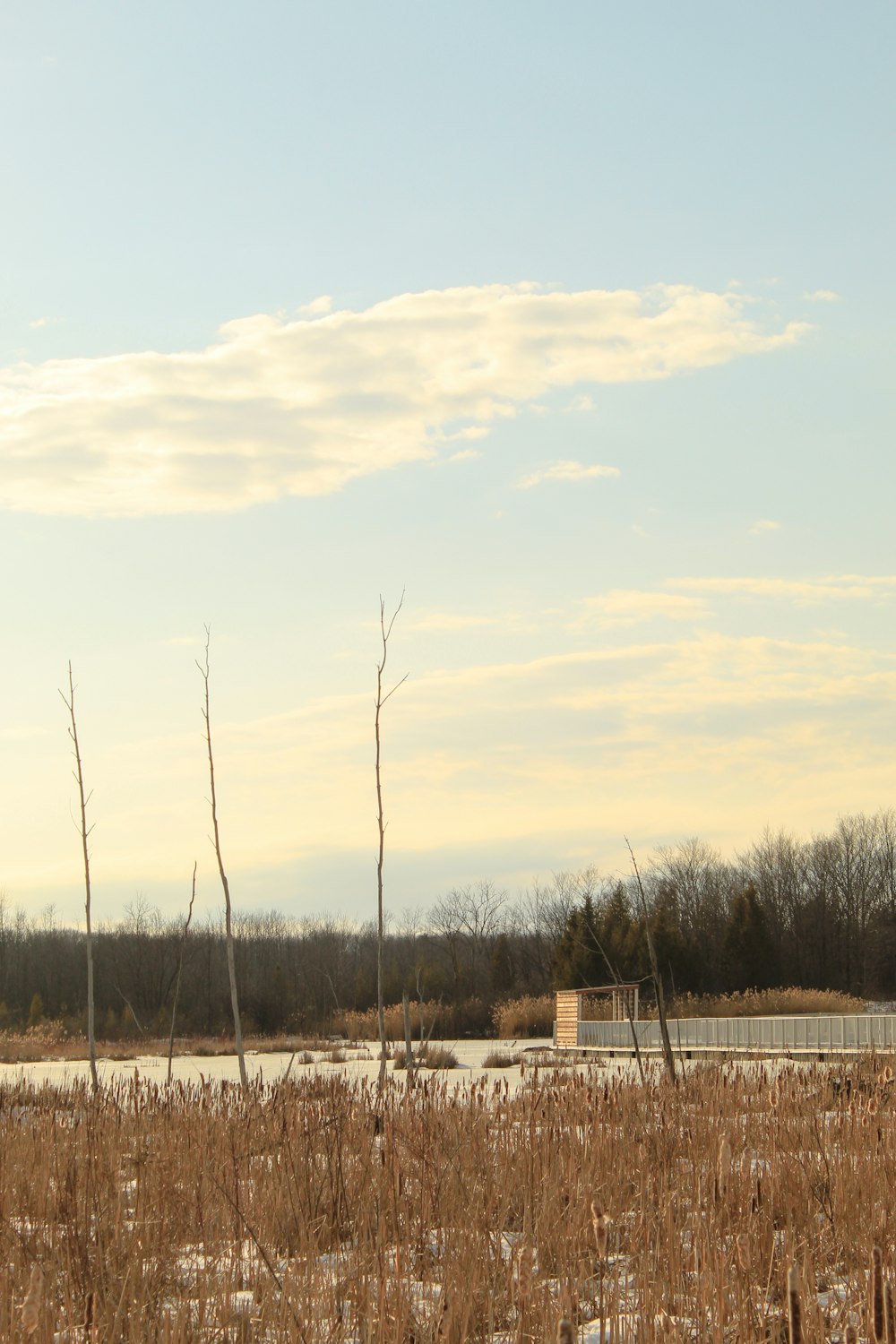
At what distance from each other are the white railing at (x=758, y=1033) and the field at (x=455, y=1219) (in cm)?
1082

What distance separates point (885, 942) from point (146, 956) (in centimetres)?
3595

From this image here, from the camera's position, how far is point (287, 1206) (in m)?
5.35

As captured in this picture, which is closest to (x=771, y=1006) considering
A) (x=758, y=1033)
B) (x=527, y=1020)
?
(x=527, y=1020)

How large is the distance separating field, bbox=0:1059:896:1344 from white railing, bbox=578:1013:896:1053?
10.8 m

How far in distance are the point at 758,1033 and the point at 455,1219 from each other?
58.8 ft

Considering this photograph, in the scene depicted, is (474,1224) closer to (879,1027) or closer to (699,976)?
(879,1027)

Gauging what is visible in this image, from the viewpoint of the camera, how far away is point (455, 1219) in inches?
201

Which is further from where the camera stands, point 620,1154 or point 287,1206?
point 620,1154

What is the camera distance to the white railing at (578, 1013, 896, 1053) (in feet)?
63.5

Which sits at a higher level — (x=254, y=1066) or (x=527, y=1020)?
(x=254, y=1066)

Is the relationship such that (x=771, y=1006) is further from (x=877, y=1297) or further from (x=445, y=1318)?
(x=877, y=1297)

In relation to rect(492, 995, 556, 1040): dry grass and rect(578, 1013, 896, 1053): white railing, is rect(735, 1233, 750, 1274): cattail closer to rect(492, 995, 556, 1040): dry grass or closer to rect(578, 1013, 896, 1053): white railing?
rect(578, 1013, 896, 1053): white railing

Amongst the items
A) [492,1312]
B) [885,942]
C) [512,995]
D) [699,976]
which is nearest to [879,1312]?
[492,1312]

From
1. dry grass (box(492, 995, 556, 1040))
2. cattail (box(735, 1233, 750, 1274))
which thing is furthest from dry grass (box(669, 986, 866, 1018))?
cattail (box(735, 1233, 750, 1274))
